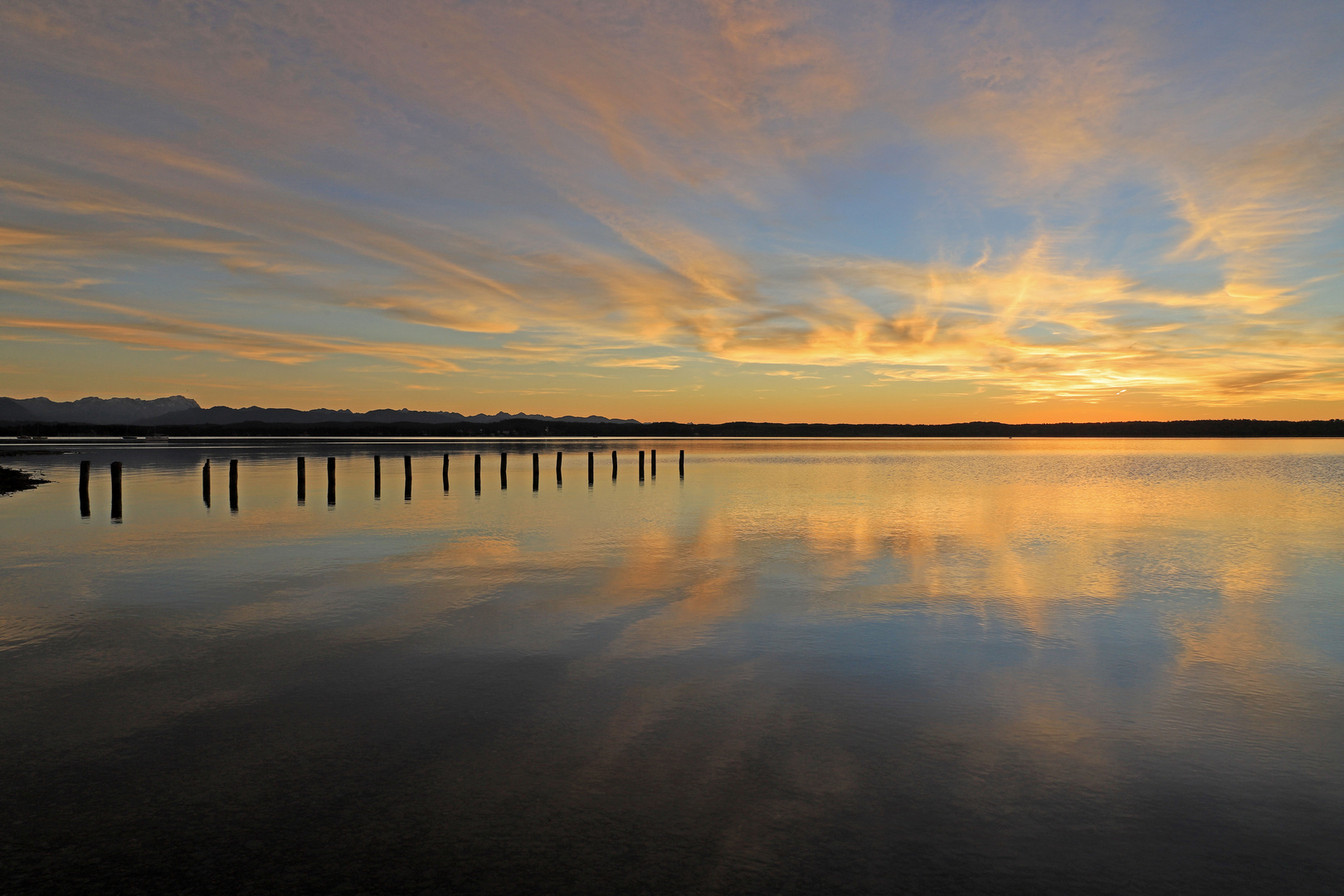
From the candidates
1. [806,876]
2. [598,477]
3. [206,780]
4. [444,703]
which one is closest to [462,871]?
[806,876]

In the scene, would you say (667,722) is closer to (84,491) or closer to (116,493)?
(116,493)

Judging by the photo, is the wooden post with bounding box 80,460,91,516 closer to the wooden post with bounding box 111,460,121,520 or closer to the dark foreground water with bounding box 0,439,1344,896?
the wooden post with bounding box 111,460,121,520

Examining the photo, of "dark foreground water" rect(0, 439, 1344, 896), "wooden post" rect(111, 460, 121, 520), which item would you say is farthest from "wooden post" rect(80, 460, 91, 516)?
"dark foreground water" rect(0, 439, 1344, 896)

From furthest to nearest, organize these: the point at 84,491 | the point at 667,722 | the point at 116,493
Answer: the point at 84,491 → the point at 116,493 → the point at 667,722

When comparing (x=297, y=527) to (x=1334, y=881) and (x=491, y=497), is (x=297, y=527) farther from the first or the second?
(x=1334, y=881)

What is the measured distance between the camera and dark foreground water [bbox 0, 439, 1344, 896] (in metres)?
5.13

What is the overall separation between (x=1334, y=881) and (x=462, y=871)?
17.7 ft

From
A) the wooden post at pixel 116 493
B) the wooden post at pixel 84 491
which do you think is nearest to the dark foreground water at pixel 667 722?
the wooden post at pixel 116 493

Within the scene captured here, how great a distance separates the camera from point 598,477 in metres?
49.1

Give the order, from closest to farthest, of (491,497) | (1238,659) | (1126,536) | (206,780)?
(206,780) → (1238,659) → (1126,536) → (491,497)

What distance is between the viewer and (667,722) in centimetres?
762

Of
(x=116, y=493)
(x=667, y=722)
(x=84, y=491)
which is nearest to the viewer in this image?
(x=667, y=722)

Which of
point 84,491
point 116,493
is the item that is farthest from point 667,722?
point 84,491

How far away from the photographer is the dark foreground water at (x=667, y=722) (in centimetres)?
513
